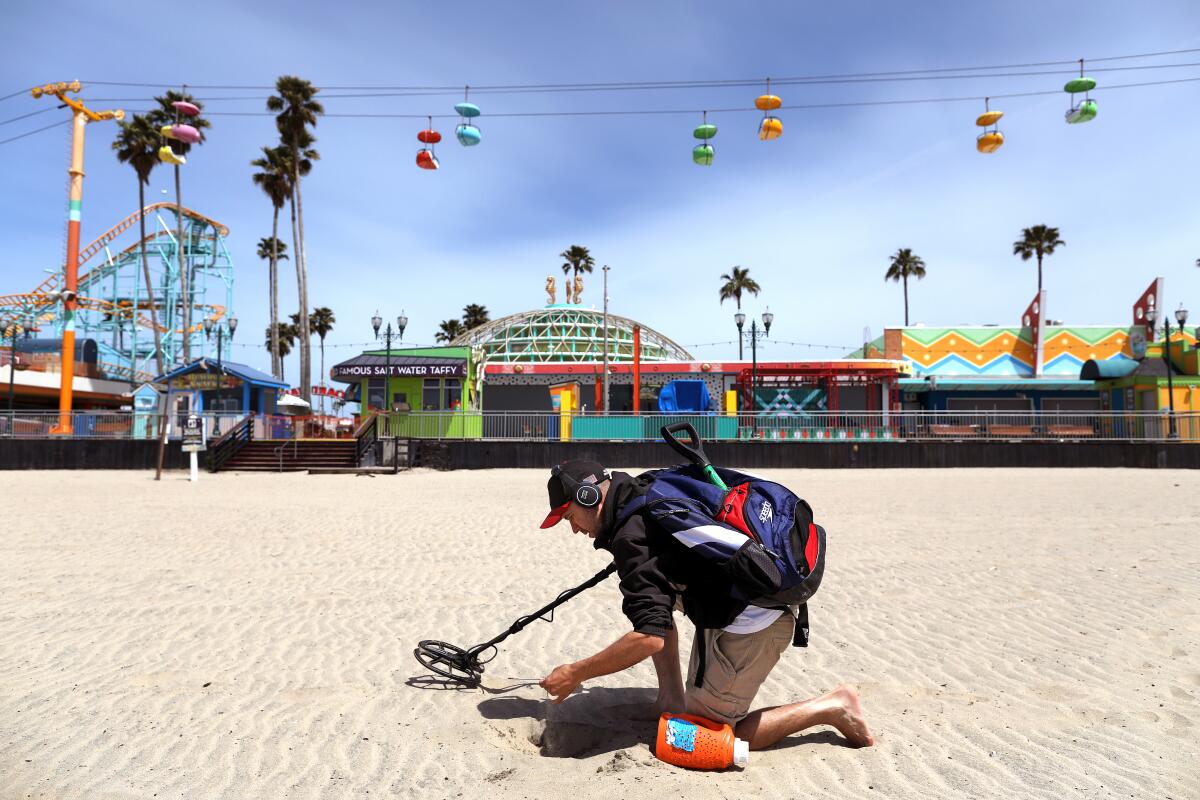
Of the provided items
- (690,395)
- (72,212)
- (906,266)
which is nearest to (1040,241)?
(906,266)

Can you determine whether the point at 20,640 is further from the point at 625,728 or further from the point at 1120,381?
the point at 1120,381

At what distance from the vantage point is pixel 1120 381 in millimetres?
33719

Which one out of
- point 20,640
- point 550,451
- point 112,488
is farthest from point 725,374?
point 20,640

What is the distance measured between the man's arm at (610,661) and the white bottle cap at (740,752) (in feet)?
2.16

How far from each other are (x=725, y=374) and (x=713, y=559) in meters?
32.2

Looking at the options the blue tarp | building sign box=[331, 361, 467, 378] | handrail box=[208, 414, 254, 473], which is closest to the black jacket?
handrail box=[208, 414, 254, 473]

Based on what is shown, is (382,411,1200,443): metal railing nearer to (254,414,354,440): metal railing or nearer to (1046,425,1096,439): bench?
(1046,425,1096,439): bench

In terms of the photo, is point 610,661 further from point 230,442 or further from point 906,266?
point 906,266

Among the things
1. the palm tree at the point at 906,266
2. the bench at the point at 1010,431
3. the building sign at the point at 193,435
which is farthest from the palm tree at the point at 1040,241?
the building sign at the point at 193,435

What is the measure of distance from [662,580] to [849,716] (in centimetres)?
132

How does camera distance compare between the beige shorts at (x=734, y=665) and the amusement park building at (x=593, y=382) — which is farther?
the amusement park building at (x=593, y=382)

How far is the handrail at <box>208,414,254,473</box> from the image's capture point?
24844 millimetres

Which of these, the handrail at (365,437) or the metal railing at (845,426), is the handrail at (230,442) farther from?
the metal railing at (845,426)

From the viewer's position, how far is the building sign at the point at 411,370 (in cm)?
3126
